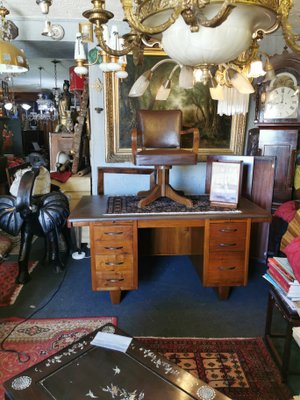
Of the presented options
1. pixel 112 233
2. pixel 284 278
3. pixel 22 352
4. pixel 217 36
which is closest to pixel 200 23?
pixel 217 36

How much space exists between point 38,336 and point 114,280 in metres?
0.63

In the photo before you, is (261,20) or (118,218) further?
(118,218)

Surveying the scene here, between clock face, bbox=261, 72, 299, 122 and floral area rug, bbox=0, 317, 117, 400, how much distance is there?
2280mm

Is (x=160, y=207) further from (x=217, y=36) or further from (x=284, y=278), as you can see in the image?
(x=217, y=36)

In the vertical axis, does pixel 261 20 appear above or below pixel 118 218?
above

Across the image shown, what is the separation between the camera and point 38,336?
208cm

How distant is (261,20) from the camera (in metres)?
1.08

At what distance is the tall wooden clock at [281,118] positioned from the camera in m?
2.82

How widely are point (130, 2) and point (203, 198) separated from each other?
1964 millimetres

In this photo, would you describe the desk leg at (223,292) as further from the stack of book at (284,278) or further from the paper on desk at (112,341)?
the paper on desk at (112,341)

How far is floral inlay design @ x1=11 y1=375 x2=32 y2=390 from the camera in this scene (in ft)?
3.68

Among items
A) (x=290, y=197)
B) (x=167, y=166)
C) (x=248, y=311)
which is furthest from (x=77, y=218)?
(x=290, y=197)

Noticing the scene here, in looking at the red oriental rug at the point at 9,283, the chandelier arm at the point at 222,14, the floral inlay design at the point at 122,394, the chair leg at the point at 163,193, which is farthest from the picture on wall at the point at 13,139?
the chandelier arm at the point at 222,14

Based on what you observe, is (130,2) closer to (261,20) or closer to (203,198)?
(261,20)
